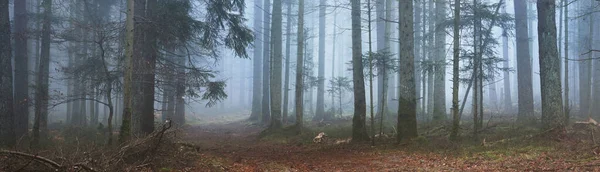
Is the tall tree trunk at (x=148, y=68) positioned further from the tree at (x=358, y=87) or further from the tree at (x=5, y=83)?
the tree at (x=358, y=87)

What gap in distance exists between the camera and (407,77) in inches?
484

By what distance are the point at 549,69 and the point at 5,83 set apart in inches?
611

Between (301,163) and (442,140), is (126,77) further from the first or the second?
(442,140)

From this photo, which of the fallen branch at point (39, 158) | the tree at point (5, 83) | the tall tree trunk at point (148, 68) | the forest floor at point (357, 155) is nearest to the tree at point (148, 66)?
the tall tree trunk at point (148, 68)

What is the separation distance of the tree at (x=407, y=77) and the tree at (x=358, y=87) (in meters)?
1.42

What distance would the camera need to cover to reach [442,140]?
1191 cm

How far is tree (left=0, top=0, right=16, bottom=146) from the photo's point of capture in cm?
1098

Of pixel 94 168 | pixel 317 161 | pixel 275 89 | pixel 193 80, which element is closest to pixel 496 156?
pixel 317 161

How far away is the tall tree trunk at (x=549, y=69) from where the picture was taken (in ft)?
36.8

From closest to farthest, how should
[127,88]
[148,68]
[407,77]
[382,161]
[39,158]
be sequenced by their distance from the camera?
[39,158] < [127,88] < [382,161] < [148,68] < [407,77]

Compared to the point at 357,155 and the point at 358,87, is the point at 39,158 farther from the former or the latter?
the point at 358,87

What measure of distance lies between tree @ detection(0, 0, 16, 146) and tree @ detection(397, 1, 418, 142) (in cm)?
1130

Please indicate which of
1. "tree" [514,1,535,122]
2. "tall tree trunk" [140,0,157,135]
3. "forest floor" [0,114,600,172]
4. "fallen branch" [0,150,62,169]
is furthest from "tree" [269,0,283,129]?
"fallen branch" [0,150,62,169]

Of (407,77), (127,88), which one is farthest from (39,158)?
(407,77)
